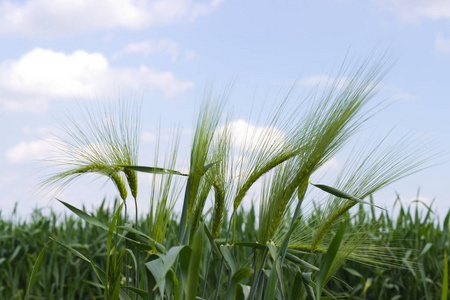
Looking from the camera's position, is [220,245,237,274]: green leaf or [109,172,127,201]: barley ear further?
[109,172,127,201]: barley ear

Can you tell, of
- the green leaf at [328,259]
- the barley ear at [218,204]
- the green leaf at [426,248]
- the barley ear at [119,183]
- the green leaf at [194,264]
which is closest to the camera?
the green leaf at [194,264]

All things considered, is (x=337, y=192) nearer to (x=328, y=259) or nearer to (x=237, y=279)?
(x=328, y=259)

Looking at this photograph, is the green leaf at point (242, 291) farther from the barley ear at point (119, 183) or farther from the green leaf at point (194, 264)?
the barley ear at point (119, 183)

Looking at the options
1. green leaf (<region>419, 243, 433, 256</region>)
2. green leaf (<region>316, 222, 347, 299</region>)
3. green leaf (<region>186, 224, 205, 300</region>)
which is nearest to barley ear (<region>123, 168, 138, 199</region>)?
green leaf (<region>186, 224, 205, 300</region>)

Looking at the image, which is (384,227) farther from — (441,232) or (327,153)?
(327,153)

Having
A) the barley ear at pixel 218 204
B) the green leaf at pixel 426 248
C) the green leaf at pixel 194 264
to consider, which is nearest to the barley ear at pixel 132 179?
the barley ear at pixel 218 204

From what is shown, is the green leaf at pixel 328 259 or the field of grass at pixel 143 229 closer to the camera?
the green leaf at pixel 328 259

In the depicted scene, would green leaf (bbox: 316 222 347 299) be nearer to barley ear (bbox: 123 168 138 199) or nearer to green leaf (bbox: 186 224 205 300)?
green leaf (bbox: 186 224 205 300)

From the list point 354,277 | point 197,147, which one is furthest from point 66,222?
point 197,147

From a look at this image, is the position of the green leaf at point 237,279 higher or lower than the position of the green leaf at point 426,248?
lower

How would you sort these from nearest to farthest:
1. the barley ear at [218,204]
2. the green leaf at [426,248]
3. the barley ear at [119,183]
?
the barley ear at [218,204], the barley ear at [119,183], the green leaf at [426,248]

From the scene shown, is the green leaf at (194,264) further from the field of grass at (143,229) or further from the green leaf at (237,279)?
the field of grass at (143,229)

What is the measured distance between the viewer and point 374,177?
3.99 feet

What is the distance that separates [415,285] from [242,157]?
5.55 feet
